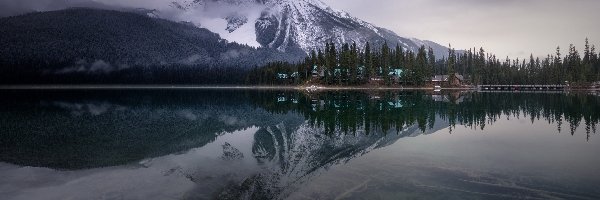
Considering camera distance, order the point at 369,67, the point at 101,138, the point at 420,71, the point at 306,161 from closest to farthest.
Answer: the point at 306,161
the point at 101,138
the point at 369,67
the point at 420,71

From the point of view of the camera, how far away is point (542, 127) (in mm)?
37000

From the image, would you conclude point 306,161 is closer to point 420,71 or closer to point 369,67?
point 369,67

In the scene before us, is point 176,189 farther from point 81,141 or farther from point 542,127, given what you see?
point 542,127

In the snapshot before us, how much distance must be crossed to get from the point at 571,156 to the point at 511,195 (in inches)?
403

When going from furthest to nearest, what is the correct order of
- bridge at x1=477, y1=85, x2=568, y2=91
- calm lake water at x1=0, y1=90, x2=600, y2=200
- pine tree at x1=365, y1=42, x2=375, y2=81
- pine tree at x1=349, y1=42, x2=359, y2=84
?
bridge at x1=477, y1=85, x2=568, y2=91, pine tree at x1=349, y1=42, x2=359, y2=84, pine tree at x1=365, y1=42, x2=375, y2=81, calm lake water at x1=0, y1=90, x2=600, y2=200

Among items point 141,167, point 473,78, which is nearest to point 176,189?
point 141,167

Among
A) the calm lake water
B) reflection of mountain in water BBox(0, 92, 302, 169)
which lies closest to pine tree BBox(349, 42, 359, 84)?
reflection of mountain in water BBox(0, 92, 302, 169)

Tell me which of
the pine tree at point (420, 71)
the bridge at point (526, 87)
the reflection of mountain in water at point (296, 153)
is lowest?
the reflection of mountain in water at point (296, 153)

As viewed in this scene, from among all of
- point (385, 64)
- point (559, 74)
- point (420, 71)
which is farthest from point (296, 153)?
point (559, 74)

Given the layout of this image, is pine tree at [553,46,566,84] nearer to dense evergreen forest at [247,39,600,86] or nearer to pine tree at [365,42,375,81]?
dense evergreen forest at [247,39,600,86]

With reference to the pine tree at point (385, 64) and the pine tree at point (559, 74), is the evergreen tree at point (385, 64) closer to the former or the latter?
the pine tree at point (385, 64)

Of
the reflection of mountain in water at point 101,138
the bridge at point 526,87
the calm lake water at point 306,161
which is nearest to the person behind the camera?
the calm lake water at point 306,161

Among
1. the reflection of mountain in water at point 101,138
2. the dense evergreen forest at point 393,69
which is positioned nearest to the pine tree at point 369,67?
the dense evergreen forest at point 393,69

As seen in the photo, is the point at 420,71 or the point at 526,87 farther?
the point at 526,87
